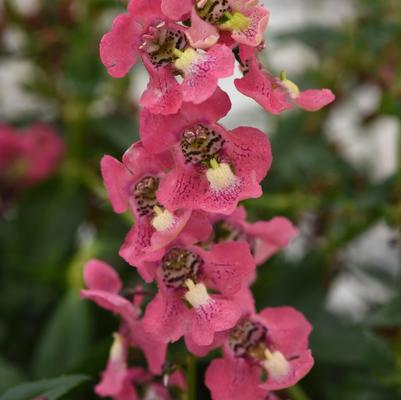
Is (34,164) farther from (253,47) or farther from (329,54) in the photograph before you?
(253,47)

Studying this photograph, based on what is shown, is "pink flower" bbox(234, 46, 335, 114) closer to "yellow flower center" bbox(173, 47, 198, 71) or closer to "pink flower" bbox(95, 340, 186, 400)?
"yellow flower center" bbox(173, 47, 198, 71)

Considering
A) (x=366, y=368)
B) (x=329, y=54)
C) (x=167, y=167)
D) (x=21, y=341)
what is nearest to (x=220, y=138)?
(x=167, y=167)

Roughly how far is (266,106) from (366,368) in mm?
365

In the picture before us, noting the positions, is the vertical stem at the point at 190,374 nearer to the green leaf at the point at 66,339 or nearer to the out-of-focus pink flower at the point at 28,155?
the green leaf at the point at 66,339

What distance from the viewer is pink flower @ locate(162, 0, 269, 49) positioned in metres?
0.33

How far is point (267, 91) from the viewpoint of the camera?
1.11 ft

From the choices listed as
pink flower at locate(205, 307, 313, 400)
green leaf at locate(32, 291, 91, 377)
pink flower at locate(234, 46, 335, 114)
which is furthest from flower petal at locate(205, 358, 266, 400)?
green leaf at locate(32, 291, 91, 377)

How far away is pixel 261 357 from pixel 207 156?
104mm

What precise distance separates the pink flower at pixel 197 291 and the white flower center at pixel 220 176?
0.04m

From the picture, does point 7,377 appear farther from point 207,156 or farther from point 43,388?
point 207,156

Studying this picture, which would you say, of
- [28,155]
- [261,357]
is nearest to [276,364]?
[261,357]

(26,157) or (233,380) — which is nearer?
(233,380)

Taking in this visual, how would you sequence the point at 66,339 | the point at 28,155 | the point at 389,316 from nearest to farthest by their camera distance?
the point at 389,316 < the point at 66,339 < the point at 28,155

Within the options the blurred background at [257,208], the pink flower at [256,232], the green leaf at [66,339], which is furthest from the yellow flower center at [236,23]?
the green leaf at [66,339]
